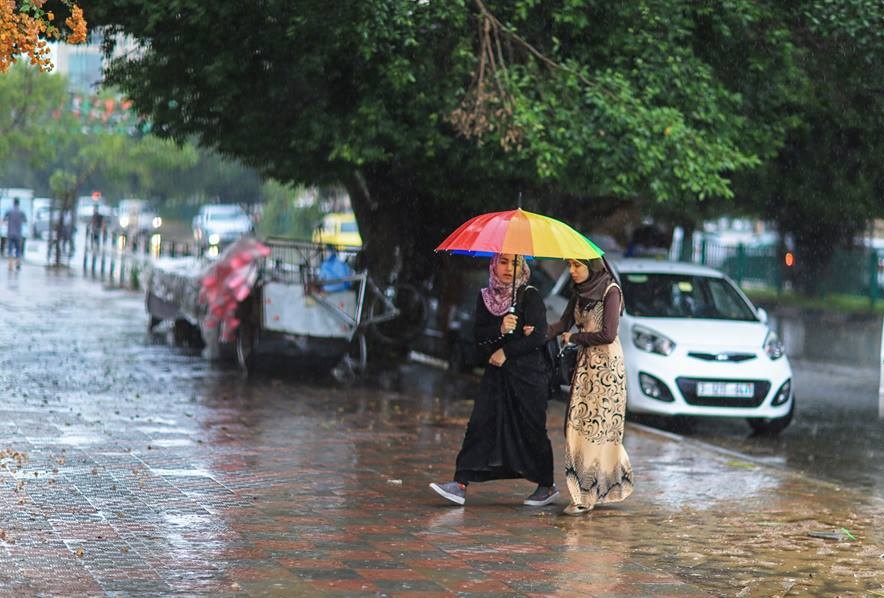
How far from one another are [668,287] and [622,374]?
18.2ft

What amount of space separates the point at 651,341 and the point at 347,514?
5.53 meters

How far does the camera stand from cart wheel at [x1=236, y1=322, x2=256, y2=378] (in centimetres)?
1645

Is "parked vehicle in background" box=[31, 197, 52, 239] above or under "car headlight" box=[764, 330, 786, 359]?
above

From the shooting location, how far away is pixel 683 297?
14352 mm

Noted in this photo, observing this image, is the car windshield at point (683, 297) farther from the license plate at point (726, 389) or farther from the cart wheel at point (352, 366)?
the cart wheel at point (352, 366)

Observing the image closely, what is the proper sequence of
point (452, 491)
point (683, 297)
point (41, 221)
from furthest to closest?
point (41, 221), point (683, 297), point (452, 491)

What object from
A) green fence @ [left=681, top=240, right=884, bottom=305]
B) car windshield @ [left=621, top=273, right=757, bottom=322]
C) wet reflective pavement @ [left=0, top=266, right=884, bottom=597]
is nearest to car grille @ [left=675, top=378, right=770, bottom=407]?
wet reflective pavement @ [left=0, top=266, right=884, bottom=597]

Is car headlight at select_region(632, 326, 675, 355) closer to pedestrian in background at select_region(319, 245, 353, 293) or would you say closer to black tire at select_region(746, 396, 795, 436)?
black tire at select_region(746, 396, 795, 436)

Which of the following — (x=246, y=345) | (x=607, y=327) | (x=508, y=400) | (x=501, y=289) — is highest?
(x=501, y=289)

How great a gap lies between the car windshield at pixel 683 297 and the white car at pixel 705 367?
1.1 inches

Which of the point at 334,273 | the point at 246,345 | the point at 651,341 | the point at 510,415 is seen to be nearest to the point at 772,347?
the point at 651,341

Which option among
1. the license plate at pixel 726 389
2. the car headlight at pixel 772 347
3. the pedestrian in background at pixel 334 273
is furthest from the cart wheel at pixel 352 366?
the car headlight at pixel 772 347

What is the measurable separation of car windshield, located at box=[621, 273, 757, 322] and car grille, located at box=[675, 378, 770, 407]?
1.07 meters

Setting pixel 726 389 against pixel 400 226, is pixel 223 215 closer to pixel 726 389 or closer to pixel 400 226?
pixel 400 226
